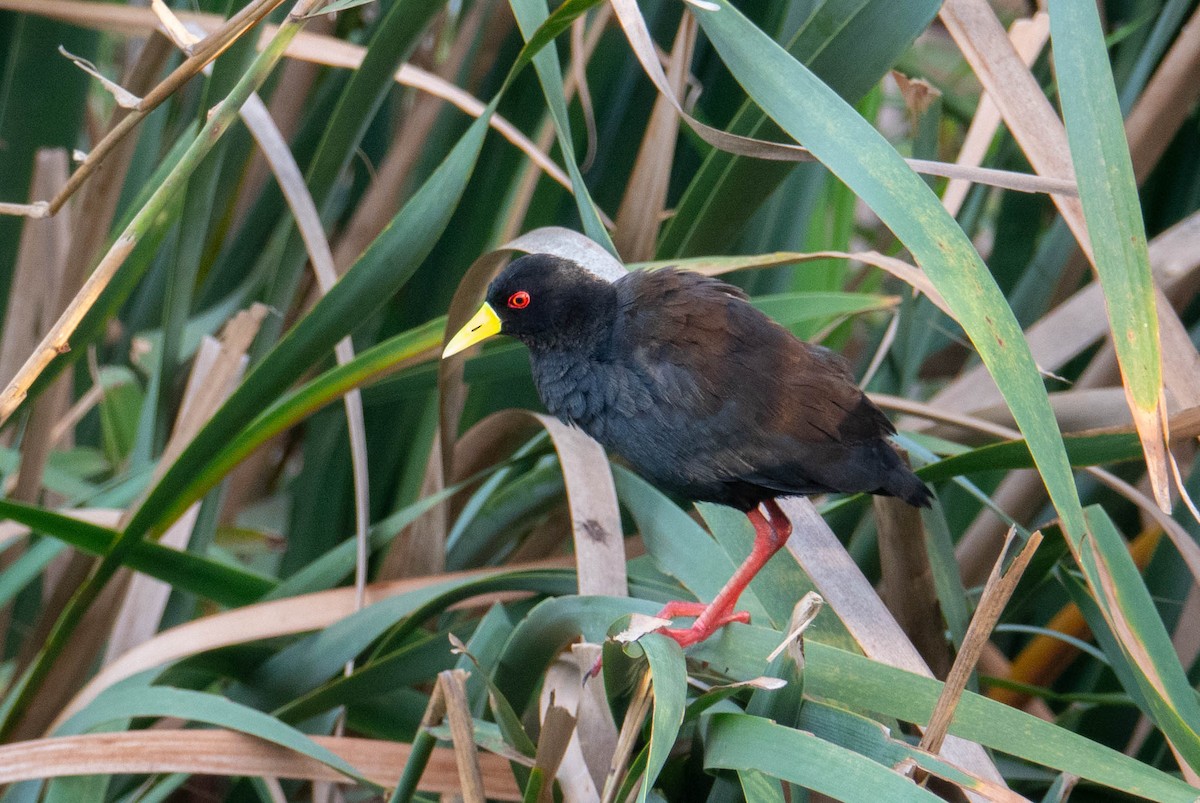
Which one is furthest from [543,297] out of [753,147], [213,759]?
[213,759]

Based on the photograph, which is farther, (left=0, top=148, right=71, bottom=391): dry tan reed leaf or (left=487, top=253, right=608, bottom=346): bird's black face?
(left=0, top=148, right=71, bottom=391): dry tan reed leaf

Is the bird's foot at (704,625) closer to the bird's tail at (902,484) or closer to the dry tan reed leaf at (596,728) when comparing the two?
the dry tan reed leaf at (596,728)

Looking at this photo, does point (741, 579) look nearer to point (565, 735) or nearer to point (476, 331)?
point (565, 735)

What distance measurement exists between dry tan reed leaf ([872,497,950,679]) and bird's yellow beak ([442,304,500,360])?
1.91ft

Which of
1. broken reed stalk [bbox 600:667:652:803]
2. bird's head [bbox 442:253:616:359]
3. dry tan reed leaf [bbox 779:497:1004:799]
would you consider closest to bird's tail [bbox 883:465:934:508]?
dry tan reed leaf [bbox 779:497:1004:799]

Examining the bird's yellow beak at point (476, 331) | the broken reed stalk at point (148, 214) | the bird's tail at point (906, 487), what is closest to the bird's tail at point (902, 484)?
the bird's tail at point (906, 487)

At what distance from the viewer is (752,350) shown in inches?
52.2

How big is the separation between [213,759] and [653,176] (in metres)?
1.03

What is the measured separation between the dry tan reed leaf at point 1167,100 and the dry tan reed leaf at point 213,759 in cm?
145

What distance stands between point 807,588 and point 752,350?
1.00 ft

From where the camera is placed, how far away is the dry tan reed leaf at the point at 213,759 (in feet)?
3.99

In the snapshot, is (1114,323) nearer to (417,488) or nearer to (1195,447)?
(1195,447)

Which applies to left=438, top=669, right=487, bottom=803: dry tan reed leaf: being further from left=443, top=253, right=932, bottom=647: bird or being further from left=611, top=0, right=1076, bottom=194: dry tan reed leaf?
left=611, top=0, right=1076, bottom=194: dry tan reed leaf

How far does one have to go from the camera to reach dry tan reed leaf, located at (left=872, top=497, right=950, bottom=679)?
53.1 inches
